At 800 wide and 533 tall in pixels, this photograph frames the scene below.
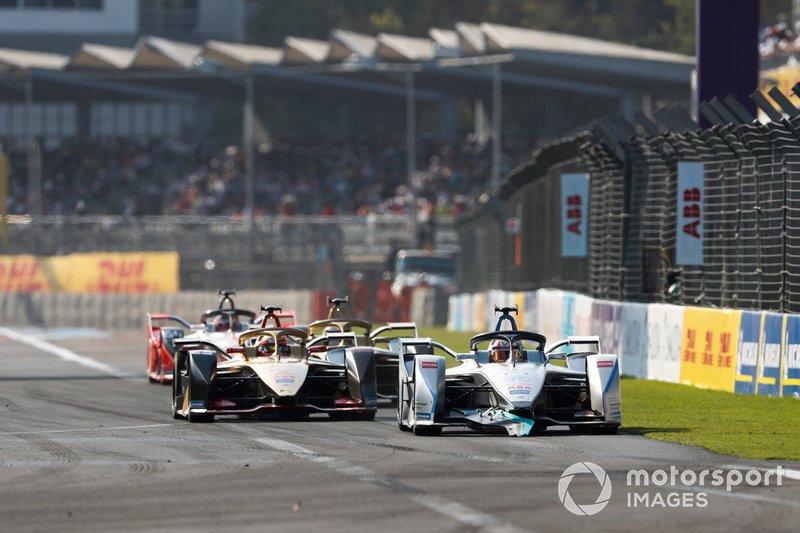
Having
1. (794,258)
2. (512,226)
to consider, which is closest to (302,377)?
(794,258)

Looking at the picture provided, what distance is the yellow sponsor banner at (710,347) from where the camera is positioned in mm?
19250

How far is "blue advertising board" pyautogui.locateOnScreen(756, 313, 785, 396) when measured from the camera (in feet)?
59.3

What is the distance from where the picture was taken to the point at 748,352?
61.6 feet

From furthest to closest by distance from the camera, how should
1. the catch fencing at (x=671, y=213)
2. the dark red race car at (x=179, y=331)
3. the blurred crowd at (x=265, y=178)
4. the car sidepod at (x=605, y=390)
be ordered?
the blurred crowd at (x=265, y=178), the dark red race car at (x=179, y=331), the catch fencing at (x=671, y=213), the car sidepod at (x=605, y=390)

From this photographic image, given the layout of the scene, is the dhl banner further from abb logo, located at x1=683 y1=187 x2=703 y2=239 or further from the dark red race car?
abb logo, located at x1=683 y1=187 x2=703 y2=239

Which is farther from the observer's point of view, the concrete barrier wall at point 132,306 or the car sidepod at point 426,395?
the concrete barrier wall at point 132,306

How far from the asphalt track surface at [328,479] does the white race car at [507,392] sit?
0.64 ft

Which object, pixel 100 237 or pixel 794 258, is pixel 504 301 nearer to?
pixel 794 258

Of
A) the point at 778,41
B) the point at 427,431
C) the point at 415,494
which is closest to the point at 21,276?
the point at 778,41

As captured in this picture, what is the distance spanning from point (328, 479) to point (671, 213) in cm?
1225

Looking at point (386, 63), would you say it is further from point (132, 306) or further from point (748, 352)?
point (748, 352)

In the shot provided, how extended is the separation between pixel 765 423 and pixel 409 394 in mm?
3210

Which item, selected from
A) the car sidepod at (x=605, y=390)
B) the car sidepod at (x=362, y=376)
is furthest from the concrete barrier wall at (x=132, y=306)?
the car sidepod at (x=605, y=390)

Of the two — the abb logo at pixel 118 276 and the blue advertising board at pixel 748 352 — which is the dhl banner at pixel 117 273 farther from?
the blue advertising board at pixel 748 352
